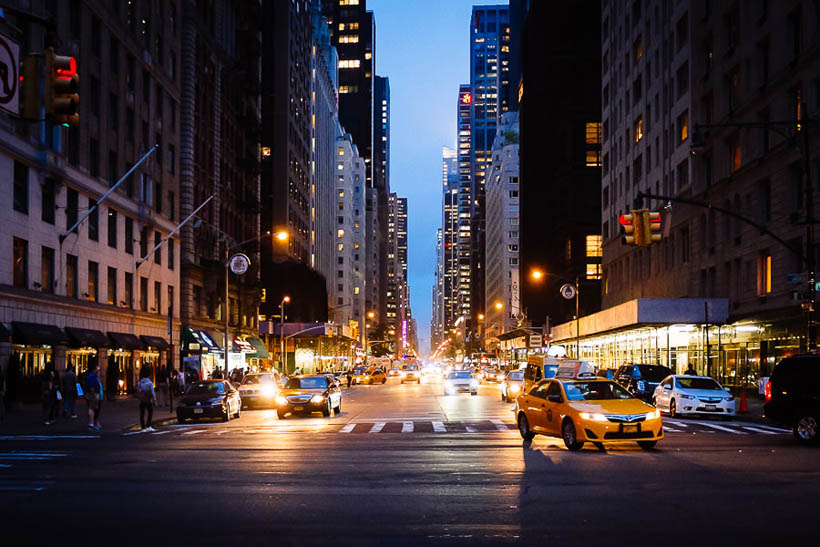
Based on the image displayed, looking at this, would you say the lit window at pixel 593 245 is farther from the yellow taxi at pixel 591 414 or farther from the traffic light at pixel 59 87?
the traffic light at pixel 59 87

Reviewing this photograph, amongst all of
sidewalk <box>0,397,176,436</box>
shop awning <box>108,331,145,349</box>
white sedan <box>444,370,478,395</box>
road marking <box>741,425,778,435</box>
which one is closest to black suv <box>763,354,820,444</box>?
road marking <box>741,425,778,435</box>

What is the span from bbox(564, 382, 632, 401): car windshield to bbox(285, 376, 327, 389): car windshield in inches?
629

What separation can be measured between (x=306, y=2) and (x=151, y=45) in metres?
77.9

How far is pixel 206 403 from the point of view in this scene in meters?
33.6

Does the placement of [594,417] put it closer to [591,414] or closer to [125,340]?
[591,414]

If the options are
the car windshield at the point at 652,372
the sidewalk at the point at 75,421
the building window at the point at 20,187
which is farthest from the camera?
the car windshield at the point at 652,372

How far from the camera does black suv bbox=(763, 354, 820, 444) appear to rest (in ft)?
67.5

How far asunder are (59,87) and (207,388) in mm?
23708

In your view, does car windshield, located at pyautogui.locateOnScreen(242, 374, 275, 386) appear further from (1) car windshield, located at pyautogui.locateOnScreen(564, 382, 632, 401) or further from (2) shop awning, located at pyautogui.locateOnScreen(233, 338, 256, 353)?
(2) shop awning, located at pyautogui.locateOnScreen(233, 338, 256, 353)

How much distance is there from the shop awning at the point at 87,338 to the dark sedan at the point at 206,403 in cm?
1093

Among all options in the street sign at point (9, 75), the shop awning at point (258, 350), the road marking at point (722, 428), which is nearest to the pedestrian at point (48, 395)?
the street sign at point (9, 75)

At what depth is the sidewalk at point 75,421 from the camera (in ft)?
92.0

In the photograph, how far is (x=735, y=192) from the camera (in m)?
50.3

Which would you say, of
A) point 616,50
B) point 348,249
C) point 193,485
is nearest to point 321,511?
point 193,485
